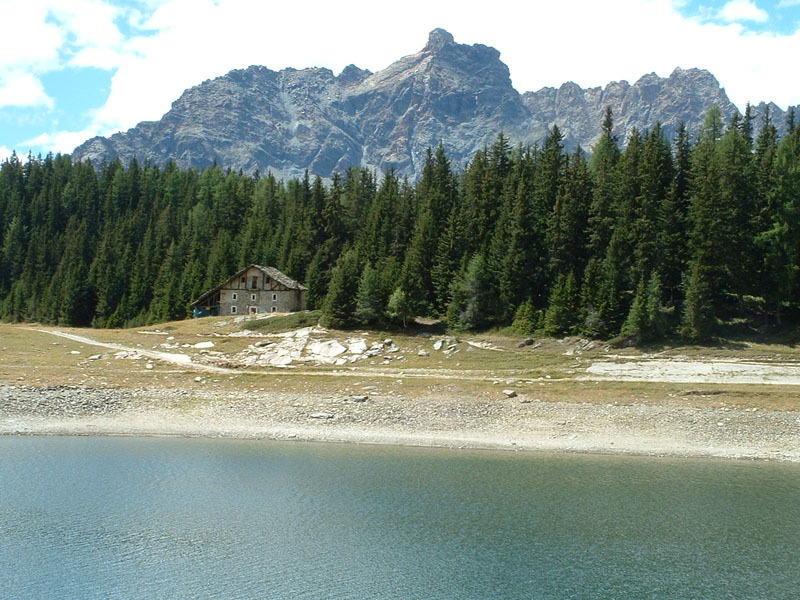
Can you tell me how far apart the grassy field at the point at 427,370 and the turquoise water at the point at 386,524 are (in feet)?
32.8

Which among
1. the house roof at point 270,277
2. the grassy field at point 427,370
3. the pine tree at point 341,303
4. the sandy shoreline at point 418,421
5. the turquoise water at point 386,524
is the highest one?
the house roof at point 270,277

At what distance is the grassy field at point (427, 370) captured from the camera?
43719mm

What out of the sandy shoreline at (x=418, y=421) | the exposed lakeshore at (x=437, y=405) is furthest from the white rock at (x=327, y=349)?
the sandy shoreline at (x=418, y=421)

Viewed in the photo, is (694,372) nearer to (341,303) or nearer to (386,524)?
(386,524)

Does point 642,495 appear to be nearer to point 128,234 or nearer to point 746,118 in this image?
point 746,118

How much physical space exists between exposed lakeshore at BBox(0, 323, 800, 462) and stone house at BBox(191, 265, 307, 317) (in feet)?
112

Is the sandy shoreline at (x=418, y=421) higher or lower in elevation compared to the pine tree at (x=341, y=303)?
lower

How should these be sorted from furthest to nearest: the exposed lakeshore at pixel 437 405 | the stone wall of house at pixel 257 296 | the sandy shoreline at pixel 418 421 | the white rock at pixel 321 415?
the stone wall of house at pixel 257 296
the white rock at pixel 321 415
the exposed lakeshore at pixel 437 405
the sandy shoreline at pixel 418 421

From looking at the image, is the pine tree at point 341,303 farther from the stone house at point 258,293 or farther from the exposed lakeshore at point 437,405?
the stone house at point 258,293

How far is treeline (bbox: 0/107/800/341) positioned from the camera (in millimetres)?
60719

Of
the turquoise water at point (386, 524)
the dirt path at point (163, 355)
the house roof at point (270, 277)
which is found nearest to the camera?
the turquoise water at point (386, 524)

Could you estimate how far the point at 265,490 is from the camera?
29312 millimetres

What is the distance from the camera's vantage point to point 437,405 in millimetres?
43281

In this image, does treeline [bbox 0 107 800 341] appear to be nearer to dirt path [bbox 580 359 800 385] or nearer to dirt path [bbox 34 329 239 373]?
dirt path [bbox 580 359 800 385]
